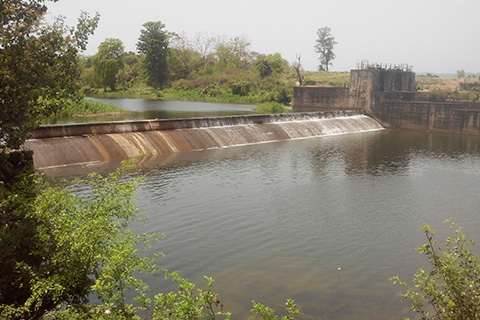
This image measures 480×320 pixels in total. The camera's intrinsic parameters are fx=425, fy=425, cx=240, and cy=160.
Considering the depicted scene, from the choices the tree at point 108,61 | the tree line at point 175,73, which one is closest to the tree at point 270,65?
the tree line at point 175,73

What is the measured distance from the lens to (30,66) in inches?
299

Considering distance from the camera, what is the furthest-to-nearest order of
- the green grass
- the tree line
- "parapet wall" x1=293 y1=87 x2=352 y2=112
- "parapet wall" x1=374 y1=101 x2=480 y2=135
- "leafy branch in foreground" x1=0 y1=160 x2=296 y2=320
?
the tree line < "parapet wall" x1=293 y1=87 x2=352 y2=112 < the green grass < "parapet wall" x1=374 y1=101 x2=480 y2=135 < "leafy branch in foreground" x1=0 y1=160 x2=296 y2=320

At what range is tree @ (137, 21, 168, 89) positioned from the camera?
7381 cm

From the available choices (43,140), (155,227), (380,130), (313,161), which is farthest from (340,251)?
(380,130)

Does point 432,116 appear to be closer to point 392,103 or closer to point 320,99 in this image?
point 392,103

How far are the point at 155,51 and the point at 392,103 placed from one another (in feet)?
157

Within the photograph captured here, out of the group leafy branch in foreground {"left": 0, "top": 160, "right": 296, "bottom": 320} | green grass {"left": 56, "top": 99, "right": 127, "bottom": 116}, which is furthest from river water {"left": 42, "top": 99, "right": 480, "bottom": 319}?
green grass {"left": 56, "top": 99, "right": 127, "bottom": 116}

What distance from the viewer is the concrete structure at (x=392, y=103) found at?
118 ft

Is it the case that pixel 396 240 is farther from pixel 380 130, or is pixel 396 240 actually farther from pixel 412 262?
pixel 380 130

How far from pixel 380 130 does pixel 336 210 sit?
2519 cm

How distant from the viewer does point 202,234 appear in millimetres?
11820

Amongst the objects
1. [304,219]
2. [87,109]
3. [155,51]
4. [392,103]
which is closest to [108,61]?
[155,51]

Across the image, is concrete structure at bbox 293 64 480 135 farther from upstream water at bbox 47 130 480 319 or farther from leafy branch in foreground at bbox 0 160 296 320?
leafy branch in foreground at bbox 0 160 296 320

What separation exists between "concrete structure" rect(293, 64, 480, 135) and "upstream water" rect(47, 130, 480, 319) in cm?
1254
